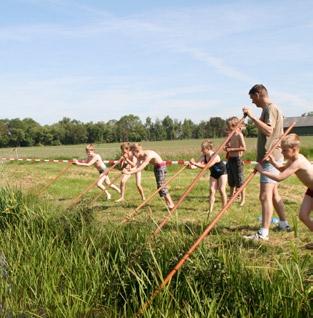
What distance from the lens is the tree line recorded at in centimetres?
7750

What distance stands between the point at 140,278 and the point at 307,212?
2388 mm

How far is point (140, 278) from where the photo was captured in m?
4.09

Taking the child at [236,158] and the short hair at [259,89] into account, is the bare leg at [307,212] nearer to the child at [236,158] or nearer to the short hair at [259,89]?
the short hair at [259,89]

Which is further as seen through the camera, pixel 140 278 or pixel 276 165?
pixel 276 165

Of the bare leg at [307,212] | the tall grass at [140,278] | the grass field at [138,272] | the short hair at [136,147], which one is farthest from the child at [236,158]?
the tall grass at [140,278]

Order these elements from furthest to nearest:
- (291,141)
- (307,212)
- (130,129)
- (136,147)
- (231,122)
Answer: (130,129) → (136,147) → (231,122) → (307,212) → (291,141)

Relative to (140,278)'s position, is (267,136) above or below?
above

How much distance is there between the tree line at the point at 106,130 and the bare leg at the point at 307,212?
62836 mm

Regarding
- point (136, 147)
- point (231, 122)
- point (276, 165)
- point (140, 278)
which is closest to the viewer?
point (140, 278)

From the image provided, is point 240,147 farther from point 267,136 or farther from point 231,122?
point 267,136

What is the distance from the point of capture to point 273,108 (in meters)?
6.18

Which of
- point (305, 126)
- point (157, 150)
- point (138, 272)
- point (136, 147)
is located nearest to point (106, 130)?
point (305, 126)

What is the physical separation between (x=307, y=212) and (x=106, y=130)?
263 feet

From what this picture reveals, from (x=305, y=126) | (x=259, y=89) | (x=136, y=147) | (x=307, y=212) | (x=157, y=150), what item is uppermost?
(x=305, y=126)
